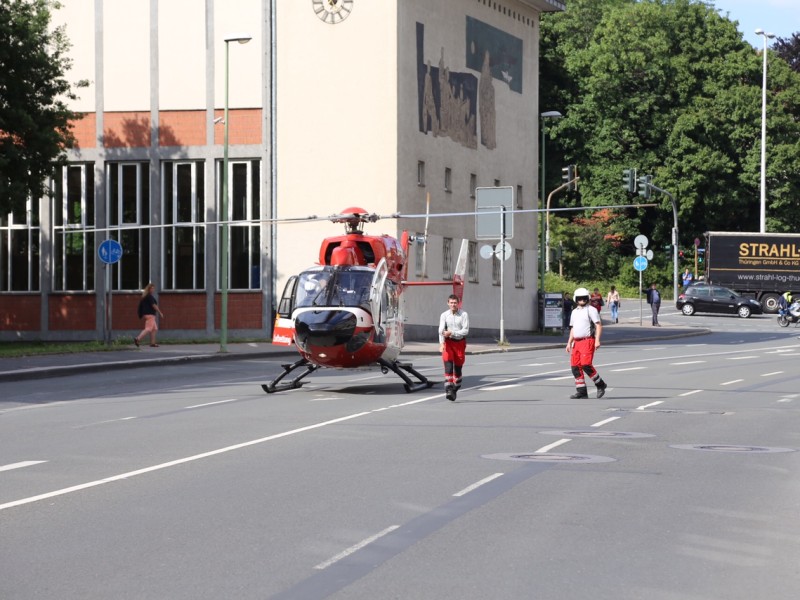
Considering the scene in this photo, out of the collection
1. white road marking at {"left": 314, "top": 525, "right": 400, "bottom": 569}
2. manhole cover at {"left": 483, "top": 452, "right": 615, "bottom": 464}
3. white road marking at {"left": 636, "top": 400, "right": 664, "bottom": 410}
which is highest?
white road marking at {"left": 314, "top": 525, "right": 400, "bottom": 569}

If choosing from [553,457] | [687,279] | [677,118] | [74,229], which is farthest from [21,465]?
[677,118]

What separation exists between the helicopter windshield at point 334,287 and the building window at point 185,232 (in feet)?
87.6

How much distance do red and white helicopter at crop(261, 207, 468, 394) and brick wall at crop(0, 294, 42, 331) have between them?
28136 mm

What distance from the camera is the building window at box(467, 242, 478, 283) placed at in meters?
57.1

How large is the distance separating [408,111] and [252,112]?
5.39m

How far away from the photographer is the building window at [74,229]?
53406mm

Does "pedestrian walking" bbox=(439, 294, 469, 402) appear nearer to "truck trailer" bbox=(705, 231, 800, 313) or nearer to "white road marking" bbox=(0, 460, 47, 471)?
"white road marking" bbox=(0, 460, 47, 471)

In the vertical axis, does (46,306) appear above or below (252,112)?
below

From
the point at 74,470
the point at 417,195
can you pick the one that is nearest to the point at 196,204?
the point at 417,195

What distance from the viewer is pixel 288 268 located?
51.2 m

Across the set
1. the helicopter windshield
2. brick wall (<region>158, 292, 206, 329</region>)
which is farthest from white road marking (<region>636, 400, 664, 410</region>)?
brick wall (<region>158, 292, 206, 329</region>)

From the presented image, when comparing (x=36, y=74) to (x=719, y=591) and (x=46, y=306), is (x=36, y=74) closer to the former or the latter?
(x=46, y=306)

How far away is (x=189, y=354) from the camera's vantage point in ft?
126

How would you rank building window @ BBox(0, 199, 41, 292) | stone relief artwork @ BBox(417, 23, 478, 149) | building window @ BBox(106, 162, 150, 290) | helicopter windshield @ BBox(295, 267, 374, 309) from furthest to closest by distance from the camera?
building window @ BBox(0, 199, 41, 292) < building window @ BBox(106, 162, 150, 290) < stone relief artwork @ BBox(417, 23, 478, 149) < helicopter windshield @ BBox(295, 267, 374, 309)
